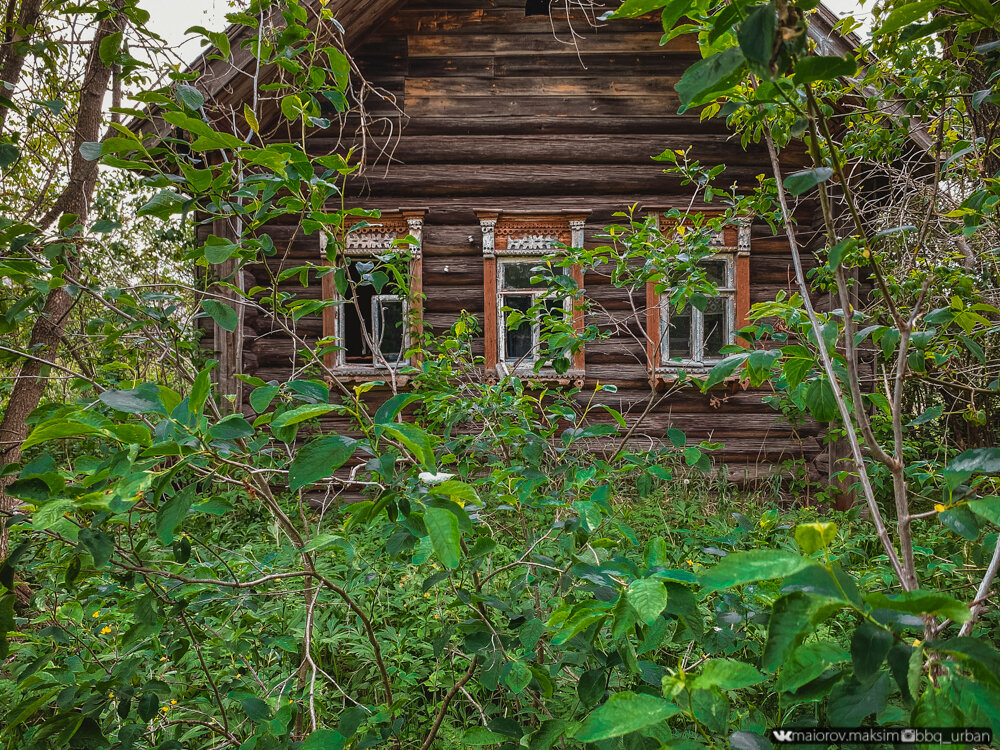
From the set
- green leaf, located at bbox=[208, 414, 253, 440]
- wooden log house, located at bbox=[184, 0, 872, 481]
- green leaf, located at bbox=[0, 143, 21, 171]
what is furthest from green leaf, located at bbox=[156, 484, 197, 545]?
wooden log house, located at bbox=[184, 0, 872, 481]

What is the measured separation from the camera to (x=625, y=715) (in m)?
0.58

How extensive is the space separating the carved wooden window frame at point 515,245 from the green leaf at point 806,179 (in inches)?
161

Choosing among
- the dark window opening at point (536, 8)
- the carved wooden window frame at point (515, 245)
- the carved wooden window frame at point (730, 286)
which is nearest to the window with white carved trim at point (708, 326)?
the carved wooden window frame at point (730, 286)

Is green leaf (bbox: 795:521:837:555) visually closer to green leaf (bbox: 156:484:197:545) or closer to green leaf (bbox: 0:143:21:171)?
green leaf (bbox: 156:484:197:545)

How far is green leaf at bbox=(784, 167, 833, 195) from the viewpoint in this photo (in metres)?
0.78

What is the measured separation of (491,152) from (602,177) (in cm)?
113

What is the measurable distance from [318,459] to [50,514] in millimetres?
398

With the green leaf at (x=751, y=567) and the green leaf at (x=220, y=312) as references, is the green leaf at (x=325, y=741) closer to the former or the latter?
the green leaf at (x=751, y=567)

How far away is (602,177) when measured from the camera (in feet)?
16.6

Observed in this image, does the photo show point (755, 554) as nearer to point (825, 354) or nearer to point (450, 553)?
point (450, 553)

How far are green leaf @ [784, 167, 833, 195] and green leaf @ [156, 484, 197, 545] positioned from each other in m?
1.01

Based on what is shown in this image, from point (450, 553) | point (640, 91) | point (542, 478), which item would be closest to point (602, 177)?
point (640, 91)

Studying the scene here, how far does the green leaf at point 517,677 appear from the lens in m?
0.90

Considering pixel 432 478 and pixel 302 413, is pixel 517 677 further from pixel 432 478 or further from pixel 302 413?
pixel 302 413
